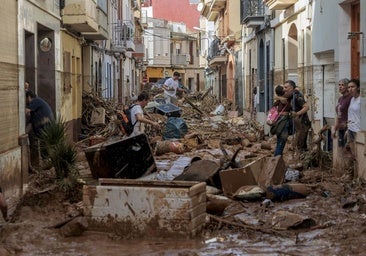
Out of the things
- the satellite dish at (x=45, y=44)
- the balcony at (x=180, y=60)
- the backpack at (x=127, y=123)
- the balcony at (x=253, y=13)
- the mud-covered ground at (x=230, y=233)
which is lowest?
the mud-covered ground at (x=230, y=233)

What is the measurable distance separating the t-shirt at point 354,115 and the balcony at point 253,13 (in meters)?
15.1

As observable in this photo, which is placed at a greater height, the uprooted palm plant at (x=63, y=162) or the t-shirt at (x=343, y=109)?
the t-shirt at (x=343, y=109)

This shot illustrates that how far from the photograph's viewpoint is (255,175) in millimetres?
11078

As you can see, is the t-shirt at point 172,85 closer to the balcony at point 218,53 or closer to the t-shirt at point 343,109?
the t-shirt at point 343,109

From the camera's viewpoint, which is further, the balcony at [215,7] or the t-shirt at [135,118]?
the balcony at [215,7]

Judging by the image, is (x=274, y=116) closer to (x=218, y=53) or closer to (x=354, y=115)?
(x=354, y=115)

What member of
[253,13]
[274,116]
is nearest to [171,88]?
[253,13]

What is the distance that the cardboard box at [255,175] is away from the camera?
35.6ft

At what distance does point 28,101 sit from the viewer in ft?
43.9

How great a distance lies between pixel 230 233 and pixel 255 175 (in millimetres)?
2680

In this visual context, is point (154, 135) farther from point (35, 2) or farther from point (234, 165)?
point (234, 165)

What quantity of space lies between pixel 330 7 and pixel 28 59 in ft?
20.3

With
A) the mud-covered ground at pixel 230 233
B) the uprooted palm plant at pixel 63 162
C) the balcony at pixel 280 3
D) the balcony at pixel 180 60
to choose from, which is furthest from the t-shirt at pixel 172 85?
the balcony at pixel 180 60

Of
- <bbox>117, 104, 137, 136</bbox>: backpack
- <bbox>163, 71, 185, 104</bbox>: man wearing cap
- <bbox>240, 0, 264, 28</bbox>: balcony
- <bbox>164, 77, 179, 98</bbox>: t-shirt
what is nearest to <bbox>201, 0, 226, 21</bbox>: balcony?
<bbox>240, 0, 264, 28</bbox>: balcony
